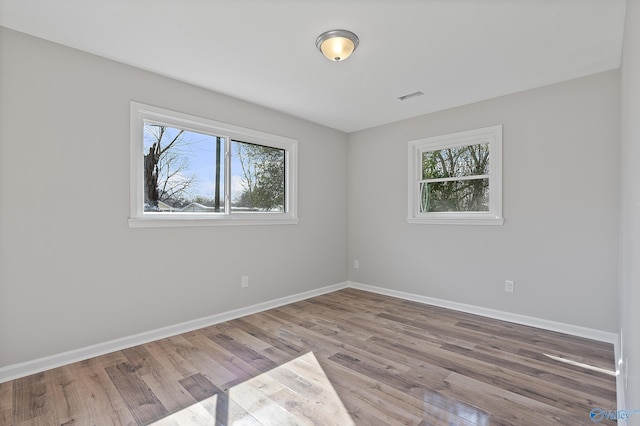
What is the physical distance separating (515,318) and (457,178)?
5.44 feet

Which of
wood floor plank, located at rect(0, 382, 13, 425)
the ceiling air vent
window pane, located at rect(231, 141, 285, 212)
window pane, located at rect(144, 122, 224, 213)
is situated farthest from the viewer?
window pane, located at rect(231, 141, 285, 212)

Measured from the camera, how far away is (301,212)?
4.19 meters

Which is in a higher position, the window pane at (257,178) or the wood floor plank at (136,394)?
the window pane at (257,178)

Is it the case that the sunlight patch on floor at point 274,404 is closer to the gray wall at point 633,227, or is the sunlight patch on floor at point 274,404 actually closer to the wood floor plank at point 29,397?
the wood floor plank at point 29,397

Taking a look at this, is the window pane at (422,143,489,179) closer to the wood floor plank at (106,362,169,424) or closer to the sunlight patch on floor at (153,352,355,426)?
the sunlight patch on floor at (153,352,355,426)

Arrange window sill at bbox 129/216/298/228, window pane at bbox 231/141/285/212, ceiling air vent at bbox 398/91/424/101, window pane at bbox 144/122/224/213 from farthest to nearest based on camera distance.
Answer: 1. window pane at bbox 231/141/285/212
2. ceiling air vent at bbox 398/91/424/101
3. window pane at bbox 144/122/224/213
4. window sill at bbox 129/216/298/228

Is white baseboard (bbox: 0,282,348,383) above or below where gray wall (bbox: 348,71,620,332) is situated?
below

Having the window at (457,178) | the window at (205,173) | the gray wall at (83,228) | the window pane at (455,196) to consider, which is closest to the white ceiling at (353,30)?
the gray wall at (83,228)

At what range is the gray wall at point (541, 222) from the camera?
2.80 m

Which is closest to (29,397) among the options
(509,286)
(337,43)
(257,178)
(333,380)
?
(333,380)

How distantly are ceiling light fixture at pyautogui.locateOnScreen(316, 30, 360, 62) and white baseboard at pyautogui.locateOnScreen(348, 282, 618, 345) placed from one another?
303 centimetres

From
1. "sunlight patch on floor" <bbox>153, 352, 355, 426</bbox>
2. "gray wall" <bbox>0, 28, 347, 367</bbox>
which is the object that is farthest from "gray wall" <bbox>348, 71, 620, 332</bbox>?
"gray wall" <bbox>0, 28, 347, 367</bbox>

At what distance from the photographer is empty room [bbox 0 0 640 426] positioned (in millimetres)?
1946

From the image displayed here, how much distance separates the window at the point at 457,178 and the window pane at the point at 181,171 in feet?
8.06
